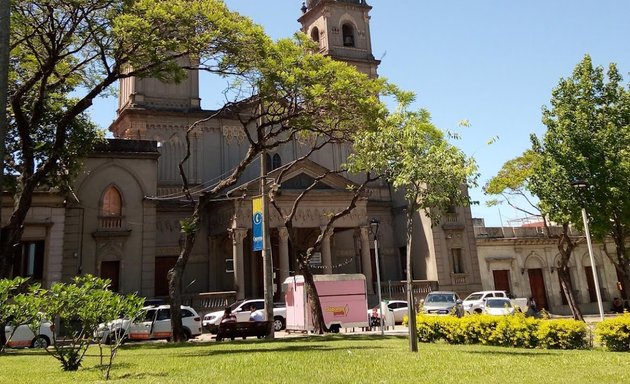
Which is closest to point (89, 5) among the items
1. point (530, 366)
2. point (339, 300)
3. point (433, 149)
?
point (433, 149)

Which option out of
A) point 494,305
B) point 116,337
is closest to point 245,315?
point 494,305

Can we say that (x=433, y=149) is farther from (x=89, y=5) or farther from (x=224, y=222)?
(x=224, y=222)

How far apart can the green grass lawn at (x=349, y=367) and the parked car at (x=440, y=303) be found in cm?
1288

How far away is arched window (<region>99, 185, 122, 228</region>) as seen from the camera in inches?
1121

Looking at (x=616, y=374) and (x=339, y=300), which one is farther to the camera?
(x=339, y=300)

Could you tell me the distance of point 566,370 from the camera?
940 centimetres

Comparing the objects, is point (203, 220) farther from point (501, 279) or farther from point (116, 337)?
point (116, 337)

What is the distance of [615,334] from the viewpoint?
42.3ft

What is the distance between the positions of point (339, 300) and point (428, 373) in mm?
14207

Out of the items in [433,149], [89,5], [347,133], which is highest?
[89,5]

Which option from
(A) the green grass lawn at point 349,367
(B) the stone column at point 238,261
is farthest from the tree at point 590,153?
(B) the stone column at point 238,261

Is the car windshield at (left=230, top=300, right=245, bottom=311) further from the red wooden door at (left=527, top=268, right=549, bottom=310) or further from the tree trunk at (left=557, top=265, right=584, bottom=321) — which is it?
the red wooden door at (left=527, top=268, right=549, bottom=310)

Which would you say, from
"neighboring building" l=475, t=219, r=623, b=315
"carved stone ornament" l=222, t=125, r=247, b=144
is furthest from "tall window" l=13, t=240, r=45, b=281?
"neighboring building" l=475, t=219, r=623, b=315

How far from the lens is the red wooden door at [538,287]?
38.4 m
